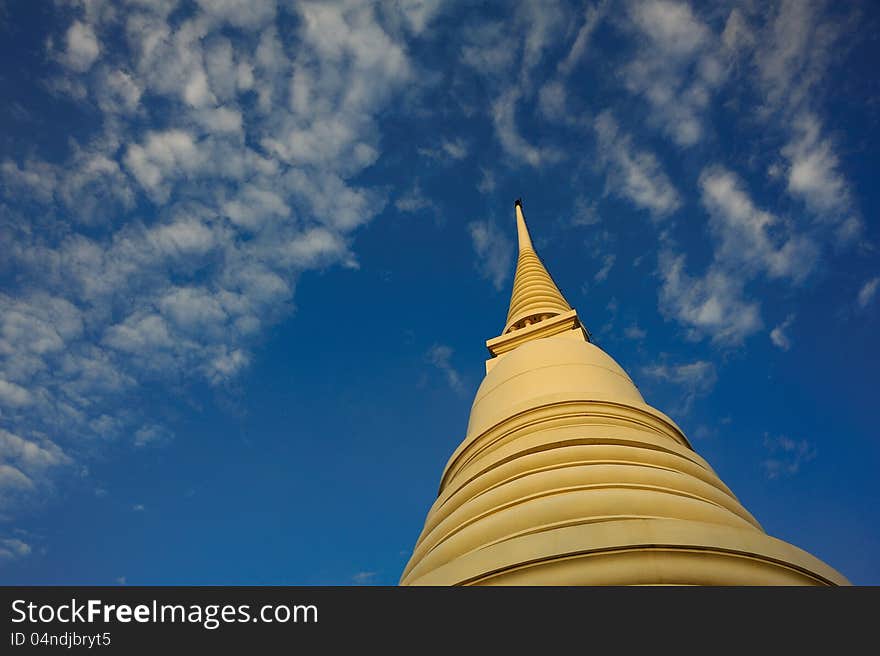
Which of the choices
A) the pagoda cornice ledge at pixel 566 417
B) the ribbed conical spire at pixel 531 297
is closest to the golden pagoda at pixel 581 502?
the pagoda cornice ledge at pixel 566 417

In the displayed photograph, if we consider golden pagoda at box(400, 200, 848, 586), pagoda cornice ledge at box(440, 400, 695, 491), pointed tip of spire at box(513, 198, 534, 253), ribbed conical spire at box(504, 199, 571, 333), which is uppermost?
pointed tip of spire at box(513, 198, 534, 253)

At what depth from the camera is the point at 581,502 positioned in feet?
20.6

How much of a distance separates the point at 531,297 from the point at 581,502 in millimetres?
10921

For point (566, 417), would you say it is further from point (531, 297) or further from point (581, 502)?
point (531, 297)

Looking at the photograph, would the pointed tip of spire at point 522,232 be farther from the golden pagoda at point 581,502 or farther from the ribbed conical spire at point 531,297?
the golden pagoda at point 581,502

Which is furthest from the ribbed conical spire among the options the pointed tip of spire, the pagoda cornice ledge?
the pagoda cornice ledge

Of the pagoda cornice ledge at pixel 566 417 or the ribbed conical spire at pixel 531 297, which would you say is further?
the ribbed conical spire at pixel 531 297

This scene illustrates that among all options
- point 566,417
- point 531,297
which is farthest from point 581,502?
point 531,297

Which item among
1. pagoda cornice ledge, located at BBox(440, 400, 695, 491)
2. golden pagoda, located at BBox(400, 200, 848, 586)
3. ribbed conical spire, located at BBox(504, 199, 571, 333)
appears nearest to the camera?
golden pagoda, located at BBox(400, 200, 848, 586)

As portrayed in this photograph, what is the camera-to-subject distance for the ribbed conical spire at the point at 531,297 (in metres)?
15.9

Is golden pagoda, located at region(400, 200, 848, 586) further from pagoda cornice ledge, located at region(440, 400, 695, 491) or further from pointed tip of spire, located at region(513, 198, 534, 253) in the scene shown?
pointed tip of spire, located at region(513, 198, 534, 253)

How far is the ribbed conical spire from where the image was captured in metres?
15.9

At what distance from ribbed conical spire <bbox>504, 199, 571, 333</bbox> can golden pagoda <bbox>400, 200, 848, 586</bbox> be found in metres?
4.57

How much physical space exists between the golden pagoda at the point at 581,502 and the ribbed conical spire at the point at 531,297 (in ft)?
15.0
